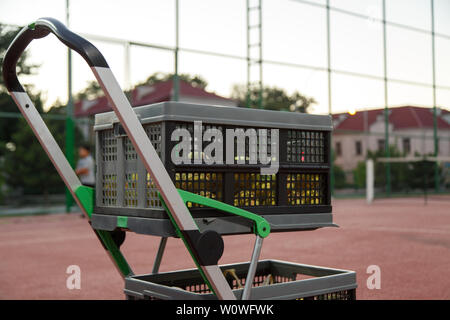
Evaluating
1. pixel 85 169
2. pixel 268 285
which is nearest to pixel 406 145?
pixel 85 169

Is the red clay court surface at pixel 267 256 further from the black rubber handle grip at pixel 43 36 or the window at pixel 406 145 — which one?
the window at pixel 406 145

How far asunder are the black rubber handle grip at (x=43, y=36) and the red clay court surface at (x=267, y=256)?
2.58 metres

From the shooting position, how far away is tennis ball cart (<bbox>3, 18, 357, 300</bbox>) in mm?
1825

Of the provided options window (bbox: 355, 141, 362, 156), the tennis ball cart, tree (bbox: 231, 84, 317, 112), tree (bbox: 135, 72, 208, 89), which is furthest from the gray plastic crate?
window (bbox: 355, 141, 362, 156)

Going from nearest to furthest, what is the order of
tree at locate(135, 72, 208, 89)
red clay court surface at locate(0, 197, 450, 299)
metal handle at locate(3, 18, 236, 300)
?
metal handle at locate(3, 18, 236, 300) → red clay court surface at locate(0, 197, 450, 299) → tree at locate(135, 72, 208, 89)

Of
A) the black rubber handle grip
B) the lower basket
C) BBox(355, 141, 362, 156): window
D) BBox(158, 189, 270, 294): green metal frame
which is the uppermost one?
BBox(355, 141, 362, 156): window

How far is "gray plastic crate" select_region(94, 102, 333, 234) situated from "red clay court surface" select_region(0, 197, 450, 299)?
95.4 inches

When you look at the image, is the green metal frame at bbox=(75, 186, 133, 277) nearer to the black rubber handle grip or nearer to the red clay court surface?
the black rubber handle grip

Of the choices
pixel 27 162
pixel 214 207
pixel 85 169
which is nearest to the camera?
pixel 214 207

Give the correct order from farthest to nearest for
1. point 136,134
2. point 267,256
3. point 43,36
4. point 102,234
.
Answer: point 267,256, point 102,234, point 43,36, point 136,134

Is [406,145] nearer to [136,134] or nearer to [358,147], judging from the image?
[358,147]

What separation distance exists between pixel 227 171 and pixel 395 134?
22526mm

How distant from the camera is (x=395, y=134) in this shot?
23516 millimetres
